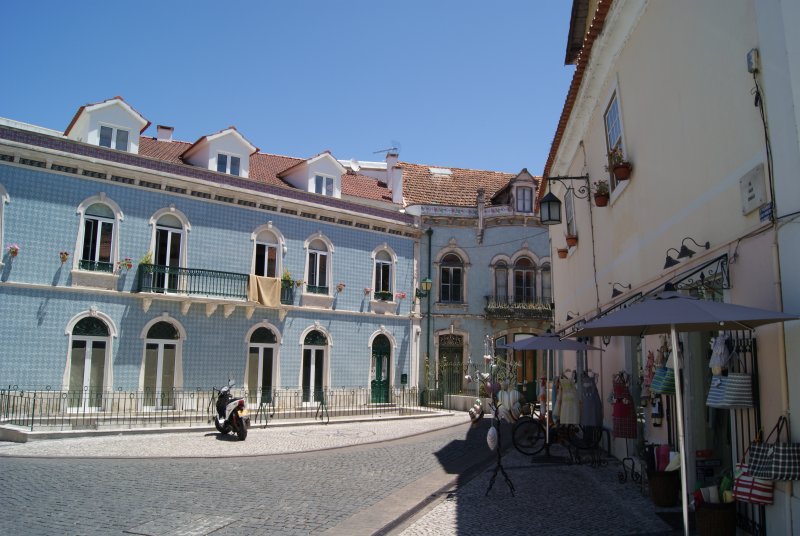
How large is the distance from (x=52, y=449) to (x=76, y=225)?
8.27 m

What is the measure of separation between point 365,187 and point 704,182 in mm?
22916

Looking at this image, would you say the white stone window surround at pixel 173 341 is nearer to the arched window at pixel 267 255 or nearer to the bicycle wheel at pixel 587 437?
the arched window at pixel 267 255

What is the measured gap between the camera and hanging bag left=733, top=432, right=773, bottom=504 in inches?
206

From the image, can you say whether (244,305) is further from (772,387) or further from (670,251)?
(772,387)

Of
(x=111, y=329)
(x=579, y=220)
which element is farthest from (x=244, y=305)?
(x=579, y=220)

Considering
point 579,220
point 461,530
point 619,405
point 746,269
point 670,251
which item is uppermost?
point 579,220

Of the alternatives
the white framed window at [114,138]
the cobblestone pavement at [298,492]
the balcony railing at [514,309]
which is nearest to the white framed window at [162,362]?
the white framed window at [114,138]

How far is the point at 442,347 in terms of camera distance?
28.1m

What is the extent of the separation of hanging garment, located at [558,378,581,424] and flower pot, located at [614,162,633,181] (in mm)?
4407

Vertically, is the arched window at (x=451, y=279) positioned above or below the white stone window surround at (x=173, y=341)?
above

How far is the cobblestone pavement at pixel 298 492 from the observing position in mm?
6934

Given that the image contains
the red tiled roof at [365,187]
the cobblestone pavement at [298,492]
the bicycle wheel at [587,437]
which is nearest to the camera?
the cobblestone pavement at [298,492]

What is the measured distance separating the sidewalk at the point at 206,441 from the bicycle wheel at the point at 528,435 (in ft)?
13.1

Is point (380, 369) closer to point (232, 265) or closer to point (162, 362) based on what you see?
point (232, 265)
